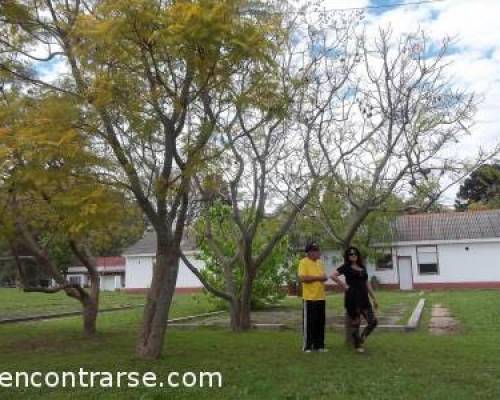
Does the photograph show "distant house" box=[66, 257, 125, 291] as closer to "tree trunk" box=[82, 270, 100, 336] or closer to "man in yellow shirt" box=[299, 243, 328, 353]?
"tree trunk" box=[82, 270, 100, 336]

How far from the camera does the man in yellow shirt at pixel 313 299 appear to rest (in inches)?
378

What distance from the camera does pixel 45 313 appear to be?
822 inches

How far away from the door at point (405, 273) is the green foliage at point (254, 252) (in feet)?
52.8

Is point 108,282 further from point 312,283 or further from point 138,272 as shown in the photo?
point 312,283

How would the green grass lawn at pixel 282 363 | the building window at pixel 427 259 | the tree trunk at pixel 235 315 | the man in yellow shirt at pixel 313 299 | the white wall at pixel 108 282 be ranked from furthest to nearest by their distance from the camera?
1. the white wall at pixel 108 282
2. the building window at pixel 427 259
3. the tree trunk at pixel 235 315
4. the man in yellow shirt at pixel 313 299
5. the green grass lawn at pixel 282 363

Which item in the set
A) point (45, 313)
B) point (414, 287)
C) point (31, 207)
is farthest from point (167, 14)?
point (414, 287)

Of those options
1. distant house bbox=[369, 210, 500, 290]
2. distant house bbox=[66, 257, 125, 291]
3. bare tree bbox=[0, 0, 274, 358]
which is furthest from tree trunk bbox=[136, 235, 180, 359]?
distant house bbox=[66, 257, 125, 291]

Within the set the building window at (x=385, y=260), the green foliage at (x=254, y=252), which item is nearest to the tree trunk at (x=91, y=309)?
the green foliage at (x=254, y=252)

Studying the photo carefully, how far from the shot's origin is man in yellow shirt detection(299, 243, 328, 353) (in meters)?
9.59

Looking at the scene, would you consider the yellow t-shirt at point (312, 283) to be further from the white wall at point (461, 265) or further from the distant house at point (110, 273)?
the distant house at point (110, 273)

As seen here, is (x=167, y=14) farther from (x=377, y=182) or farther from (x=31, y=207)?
(x=31, y=207)

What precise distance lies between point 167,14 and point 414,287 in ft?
108

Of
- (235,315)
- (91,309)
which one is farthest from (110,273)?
(91,309)

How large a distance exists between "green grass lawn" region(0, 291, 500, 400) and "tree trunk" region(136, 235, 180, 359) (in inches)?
13.2
